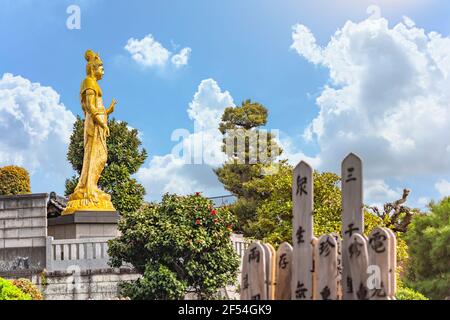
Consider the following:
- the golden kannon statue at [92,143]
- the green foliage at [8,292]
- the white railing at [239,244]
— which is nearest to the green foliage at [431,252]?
the white railing at [239,244]

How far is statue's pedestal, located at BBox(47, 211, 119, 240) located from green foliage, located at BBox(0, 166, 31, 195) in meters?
8.77

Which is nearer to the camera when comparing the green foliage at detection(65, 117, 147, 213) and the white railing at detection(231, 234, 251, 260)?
the white railing at detection(231, 234, 251, 260)

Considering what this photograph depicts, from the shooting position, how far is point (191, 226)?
13.3 metres

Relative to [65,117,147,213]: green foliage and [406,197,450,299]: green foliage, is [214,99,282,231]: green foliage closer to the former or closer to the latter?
[65,117,147,213]: green foliage

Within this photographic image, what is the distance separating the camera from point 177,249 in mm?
12922

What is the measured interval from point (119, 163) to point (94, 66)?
5667 millimetres

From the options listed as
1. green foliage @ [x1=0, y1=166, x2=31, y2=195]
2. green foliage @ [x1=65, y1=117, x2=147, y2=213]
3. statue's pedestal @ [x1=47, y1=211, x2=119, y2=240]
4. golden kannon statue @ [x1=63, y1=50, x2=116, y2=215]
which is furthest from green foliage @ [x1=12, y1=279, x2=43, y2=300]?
green foliage @ [x1=0, y1=166, x2=31, y2=195]

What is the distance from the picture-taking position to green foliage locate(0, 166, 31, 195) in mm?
25984

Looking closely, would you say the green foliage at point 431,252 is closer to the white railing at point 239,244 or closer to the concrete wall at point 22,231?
the white railing at point 239,244

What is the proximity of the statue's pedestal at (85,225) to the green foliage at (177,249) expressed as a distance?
3947mm

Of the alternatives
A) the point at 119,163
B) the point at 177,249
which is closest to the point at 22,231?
the point at 177,249
